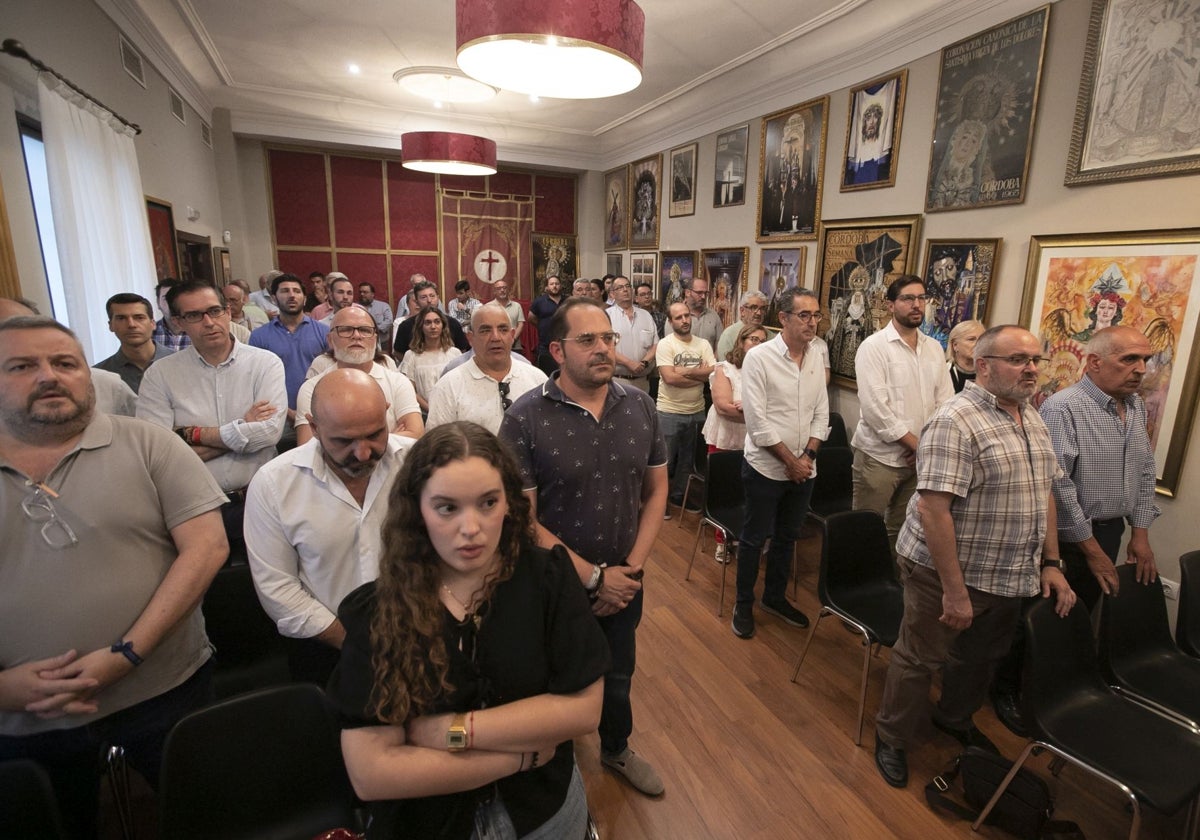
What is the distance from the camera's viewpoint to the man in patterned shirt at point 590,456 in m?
1.98

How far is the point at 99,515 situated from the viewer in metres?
1.53

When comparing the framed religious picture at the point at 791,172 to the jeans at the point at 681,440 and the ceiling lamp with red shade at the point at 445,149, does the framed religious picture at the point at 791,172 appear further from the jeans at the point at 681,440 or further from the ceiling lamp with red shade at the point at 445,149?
the ceiling lamp with red shade at the point at 445,149

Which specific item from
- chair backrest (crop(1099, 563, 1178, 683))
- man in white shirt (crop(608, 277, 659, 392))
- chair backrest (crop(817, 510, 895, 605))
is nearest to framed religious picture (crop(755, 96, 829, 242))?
man in white shirt (crop(608, 277, 659, 392))

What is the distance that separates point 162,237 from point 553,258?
597 cm

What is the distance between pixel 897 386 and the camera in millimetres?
3439

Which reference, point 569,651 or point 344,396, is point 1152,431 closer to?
point 569,651

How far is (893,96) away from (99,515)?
17.7 feet

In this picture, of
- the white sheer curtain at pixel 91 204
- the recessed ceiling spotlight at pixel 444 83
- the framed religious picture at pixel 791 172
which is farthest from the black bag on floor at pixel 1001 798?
the recessed ceiling spotlight at pixel 444 83

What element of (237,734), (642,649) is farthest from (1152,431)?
(237,734)

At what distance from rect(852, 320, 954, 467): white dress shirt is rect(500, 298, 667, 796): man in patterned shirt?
6.41 feet

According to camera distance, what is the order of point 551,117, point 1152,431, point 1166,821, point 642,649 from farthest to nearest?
1. point 551,117
2. point 642,649
3. point 1152,431
4. point 1166,821

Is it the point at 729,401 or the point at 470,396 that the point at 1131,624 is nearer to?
the point at 729,401

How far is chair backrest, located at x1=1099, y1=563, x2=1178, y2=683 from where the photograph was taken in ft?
7.51

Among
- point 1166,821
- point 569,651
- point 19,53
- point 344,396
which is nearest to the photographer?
point 569,651
